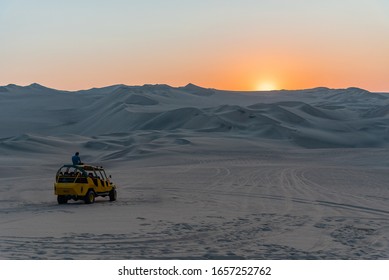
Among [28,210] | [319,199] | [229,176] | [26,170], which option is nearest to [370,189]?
[319,199]

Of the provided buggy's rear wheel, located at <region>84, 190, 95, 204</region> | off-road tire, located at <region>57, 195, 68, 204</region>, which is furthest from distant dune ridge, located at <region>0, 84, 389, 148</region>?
off-road tire, located at <region>57, 195, 68, 204</region>

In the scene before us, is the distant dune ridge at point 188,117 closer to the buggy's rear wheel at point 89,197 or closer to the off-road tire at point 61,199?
the buggy's rear wheel at point 89,197

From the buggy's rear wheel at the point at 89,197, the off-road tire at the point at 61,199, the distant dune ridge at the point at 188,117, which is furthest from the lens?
the distant dune ridge at the point at 188,117

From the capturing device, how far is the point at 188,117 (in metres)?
77.3

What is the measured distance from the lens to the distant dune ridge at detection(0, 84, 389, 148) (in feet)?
216

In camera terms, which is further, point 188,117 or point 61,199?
point 188,117

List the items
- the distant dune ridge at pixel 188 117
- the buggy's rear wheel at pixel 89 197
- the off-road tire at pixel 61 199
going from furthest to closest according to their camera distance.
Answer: the distant dune ridge at pixel 188 117 → the buggy's rear wheel at pixel 89 197 → the off-road tire at pixel 61 199

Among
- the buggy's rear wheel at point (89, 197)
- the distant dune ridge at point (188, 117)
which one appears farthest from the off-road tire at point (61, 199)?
the distant dune ridge at point (188, 117)

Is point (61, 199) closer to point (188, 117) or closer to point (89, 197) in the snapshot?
point (89, 197)

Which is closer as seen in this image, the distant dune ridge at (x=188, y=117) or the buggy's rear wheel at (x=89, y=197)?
the buggy's rear wheel at (x=89, y=197)

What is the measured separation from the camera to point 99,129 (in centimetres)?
8738

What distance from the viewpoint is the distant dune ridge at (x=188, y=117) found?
6575cm

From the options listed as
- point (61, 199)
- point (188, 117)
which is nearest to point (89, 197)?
point (61, 199)

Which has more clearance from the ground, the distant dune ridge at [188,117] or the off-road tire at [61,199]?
the distant dune ridge at [188,117]
